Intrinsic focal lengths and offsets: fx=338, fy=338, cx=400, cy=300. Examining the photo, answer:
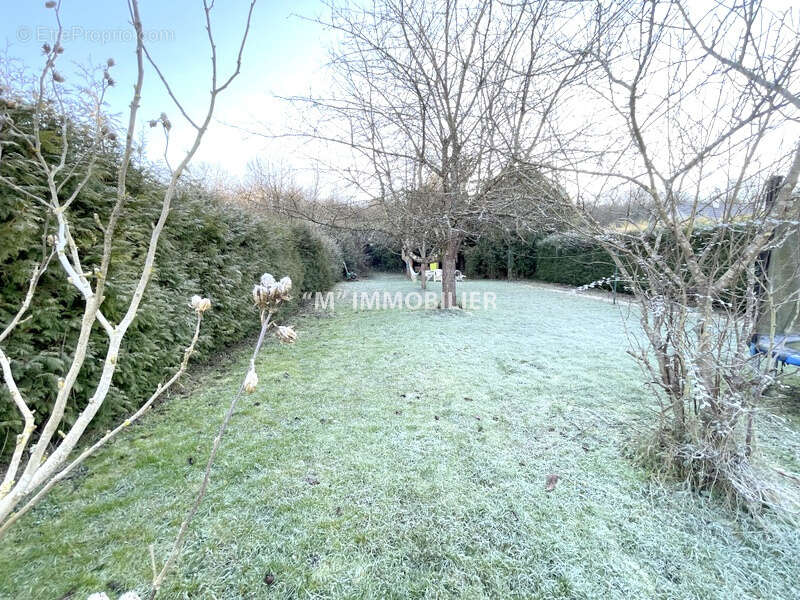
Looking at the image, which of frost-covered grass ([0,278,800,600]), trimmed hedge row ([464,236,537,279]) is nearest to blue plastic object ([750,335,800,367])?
frost-covered grass ([0,278,800,600])

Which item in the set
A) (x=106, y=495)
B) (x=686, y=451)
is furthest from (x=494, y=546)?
(x=106, y=495)

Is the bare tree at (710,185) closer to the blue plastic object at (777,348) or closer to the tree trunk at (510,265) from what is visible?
the blue plastic object at (777,348)

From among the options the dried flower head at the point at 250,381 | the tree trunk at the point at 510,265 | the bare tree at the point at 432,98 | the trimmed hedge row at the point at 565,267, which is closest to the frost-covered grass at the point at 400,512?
the dried flower head at the point at 250,381

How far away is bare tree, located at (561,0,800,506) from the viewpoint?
1.73 metres

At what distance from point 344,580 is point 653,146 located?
3.02m

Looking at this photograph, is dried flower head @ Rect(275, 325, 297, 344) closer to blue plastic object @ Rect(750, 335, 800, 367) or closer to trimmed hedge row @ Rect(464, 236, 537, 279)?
blue plastic object @ Rect(750, 335, 800, 367)

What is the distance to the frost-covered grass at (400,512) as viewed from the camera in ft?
4.99

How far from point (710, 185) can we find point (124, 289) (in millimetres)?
4210

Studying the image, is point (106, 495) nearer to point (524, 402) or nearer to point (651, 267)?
point (524, 402)

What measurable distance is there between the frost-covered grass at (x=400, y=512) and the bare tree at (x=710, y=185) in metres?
0.45

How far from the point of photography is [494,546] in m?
1.70

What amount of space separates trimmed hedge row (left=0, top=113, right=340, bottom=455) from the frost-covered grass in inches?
18.5

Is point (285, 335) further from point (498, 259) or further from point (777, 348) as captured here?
point (498, 259)

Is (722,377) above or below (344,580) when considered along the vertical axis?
above
